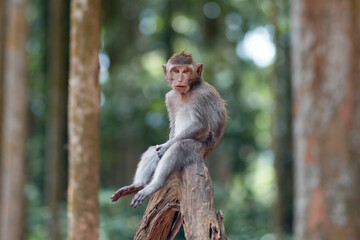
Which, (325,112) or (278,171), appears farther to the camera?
(278,171)

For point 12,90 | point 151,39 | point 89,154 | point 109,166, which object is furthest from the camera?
point 109,166

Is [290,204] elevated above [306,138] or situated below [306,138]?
below

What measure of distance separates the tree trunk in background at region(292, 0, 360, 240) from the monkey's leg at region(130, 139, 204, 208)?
88 centimetres

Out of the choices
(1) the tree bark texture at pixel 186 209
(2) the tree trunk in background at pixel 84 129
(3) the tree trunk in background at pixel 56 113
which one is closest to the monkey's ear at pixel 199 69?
(1) the tree bark texture at pixel 186 209

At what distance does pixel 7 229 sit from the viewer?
1211cm

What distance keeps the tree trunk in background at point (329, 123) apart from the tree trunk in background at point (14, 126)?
847 centimetres

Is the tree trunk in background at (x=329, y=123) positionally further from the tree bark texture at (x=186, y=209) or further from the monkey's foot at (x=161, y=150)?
the monkey's foot at (x=161, y=150)

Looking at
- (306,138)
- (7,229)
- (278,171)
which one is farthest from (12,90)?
(306,138)

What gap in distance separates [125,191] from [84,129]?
5.82 ft

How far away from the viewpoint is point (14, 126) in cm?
1220

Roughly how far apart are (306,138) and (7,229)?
890 cm

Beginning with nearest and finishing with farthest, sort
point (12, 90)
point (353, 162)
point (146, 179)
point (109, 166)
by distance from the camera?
1. point (353, 162)
2. point (146, 179)
3. point (12, 90)
4. point (109, 166)

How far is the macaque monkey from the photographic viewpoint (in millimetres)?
4777

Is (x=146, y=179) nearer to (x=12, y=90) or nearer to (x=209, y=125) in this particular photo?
(x=209, y=125)
